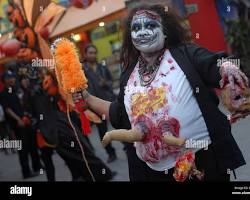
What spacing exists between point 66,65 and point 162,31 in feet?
1.01

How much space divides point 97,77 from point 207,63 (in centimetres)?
Answer: 109

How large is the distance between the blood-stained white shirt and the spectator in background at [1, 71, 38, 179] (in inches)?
57.4

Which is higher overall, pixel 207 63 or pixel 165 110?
pixel 207 63

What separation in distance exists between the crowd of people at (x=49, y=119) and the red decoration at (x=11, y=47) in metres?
0.15

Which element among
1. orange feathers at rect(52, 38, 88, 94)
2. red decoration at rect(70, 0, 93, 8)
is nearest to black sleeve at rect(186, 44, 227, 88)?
orange feathers at rect(52, 38, 88, 94)

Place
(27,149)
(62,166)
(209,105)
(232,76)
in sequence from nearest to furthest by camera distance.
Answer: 1. (232,76)
2. (209,105)
3. (62,166)
4. (27,149)

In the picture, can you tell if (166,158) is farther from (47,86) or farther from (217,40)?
(47,86)

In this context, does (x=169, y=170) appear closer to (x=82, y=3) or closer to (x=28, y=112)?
(x=82, y=3)

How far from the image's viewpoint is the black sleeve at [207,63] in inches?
57.2

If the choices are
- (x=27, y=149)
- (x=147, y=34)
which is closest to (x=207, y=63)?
(x=147, y=34)

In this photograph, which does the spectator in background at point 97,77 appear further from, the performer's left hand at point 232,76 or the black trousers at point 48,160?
the performer's left hand at point 232,76

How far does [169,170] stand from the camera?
160 cm

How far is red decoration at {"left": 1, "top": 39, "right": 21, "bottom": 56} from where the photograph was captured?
2.47m

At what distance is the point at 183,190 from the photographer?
1709mm
